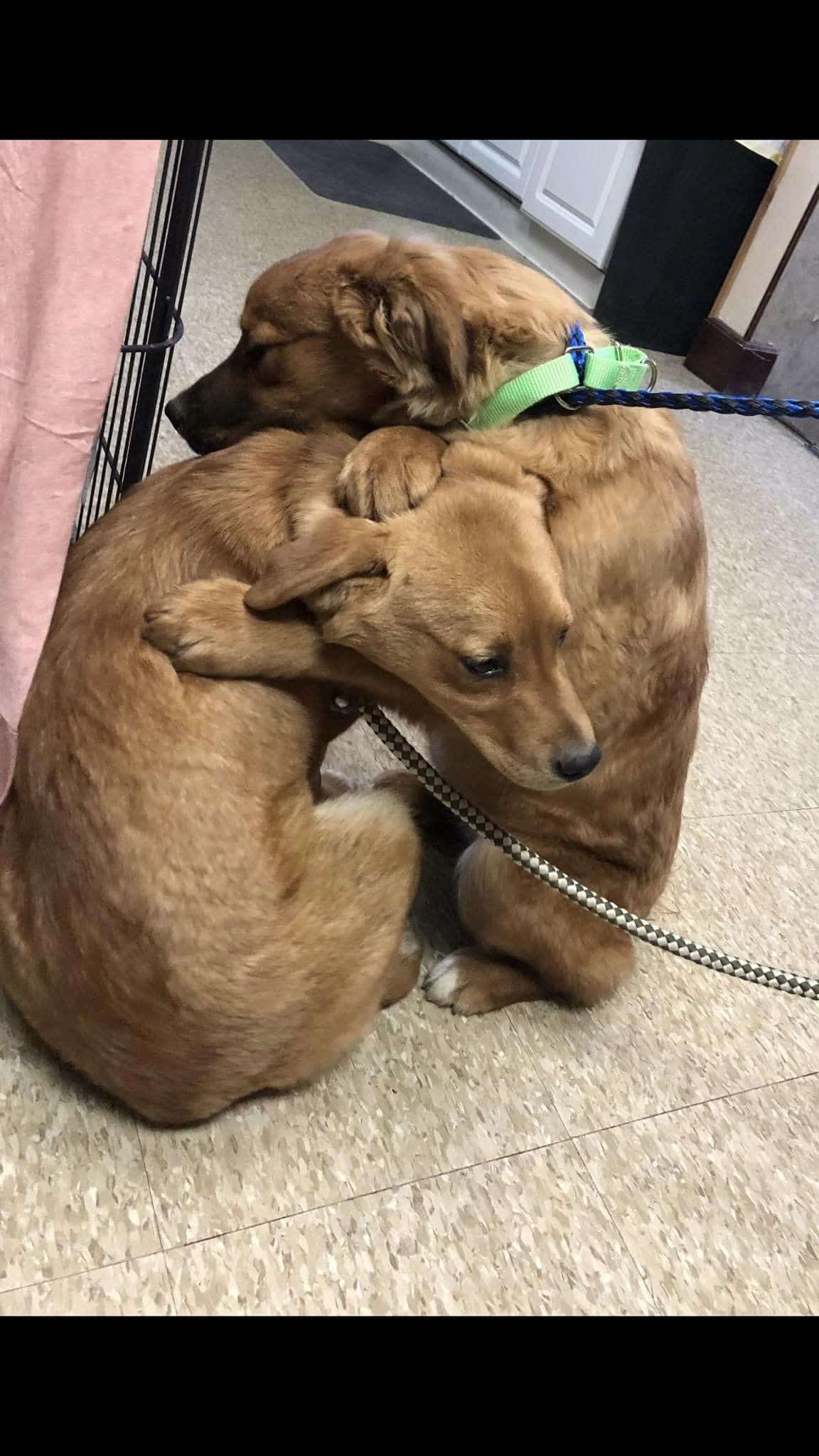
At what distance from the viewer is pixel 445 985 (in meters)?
1.66

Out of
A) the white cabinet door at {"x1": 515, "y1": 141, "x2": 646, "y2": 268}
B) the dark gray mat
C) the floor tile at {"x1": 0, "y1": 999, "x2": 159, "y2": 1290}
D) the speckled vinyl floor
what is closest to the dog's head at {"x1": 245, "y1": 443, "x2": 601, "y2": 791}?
the speckled vinyl floor

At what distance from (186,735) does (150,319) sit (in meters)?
0.85

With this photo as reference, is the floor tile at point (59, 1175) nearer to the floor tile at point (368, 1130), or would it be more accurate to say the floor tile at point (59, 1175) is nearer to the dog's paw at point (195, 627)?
the floor tile at point (368, 1130)

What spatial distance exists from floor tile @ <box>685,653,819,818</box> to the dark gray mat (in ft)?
9.65

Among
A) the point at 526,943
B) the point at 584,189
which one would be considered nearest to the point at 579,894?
the point at 526,943

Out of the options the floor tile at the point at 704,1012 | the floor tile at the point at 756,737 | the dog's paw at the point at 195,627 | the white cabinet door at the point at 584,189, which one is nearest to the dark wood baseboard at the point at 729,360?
the white cabinet door at the point at 584,189

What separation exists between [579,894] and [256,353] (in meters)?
0.92

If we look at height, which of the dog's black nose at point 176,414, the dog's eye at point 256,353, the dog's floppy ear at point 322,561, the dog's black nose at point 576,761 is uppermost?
the dog's eye at point 256,353

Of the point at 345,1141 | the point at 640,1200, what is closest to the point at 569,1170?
the point at 640,1200

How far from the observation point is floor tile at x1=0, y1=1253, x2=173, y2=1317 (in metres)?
1.19

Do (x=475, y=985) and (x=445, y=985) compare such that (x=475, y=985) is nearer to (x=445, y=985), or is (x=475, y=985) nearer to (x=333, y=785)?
(x=445, y=985)

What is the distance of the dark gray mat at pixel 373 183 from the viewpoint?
4.57 meters

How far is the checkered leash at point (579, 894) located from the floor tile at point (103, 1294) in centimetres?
70

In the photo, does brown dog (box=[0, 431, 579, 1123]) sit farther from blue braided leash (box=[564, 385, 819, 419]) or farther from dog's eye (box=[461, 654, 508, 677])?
blue braided leash (box=[564, 385, 819, 419])
